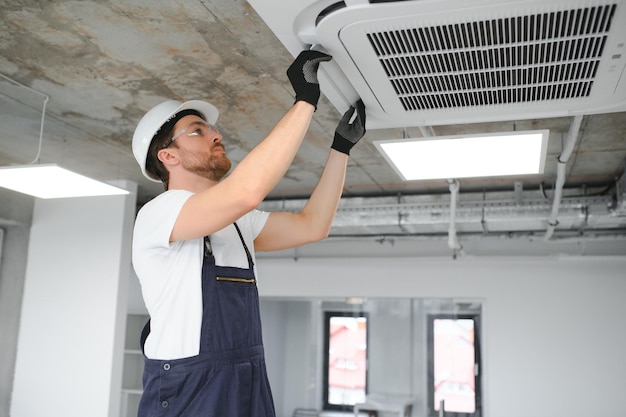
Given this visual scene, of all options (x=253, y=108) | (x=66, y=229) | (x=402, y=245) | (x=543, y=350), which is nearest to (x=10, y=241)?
(x=66, y=229)

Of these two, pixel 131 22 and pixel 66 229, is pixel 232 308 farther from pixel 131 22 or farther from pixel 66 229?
pixel 66 229

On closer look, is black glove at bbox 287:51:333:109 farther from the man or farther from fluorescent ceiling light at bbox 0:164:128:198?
fluorescent ceiling light at bbox 0:164:128:198

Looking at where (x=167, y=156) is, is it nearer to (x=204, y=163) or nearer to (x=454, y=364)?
(x=204, y=163)

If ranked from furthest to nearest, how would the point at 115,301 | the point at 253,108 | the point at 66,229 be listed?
1. the point at 66,229
2. the point at 115,301
3. the point at 253,108

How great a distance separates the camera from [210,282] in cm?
130

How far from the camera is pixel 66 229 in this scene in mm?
4898

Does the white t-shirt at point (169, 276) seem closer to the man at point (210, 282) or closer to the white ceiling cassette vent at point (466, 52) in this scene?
the man at point (210, 282)

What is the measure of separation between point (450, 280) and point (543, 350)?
1.11m

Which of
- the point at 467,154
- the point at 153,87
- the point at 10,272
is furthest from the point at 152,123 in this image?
the point at 10,272

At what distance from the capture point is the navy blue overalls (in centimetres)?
123

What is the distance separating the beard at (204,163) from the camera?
1.49m

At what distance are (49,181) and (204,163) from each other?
2.09 m

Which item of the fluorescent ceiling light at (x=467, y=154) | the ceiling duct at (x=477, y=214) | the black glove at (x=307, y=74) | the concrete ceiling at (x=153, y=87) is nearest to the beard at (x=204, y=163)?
the black glove at (x=307, y=74)

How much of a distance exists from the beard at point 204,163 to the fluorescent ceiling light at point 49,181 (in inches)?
64.5
